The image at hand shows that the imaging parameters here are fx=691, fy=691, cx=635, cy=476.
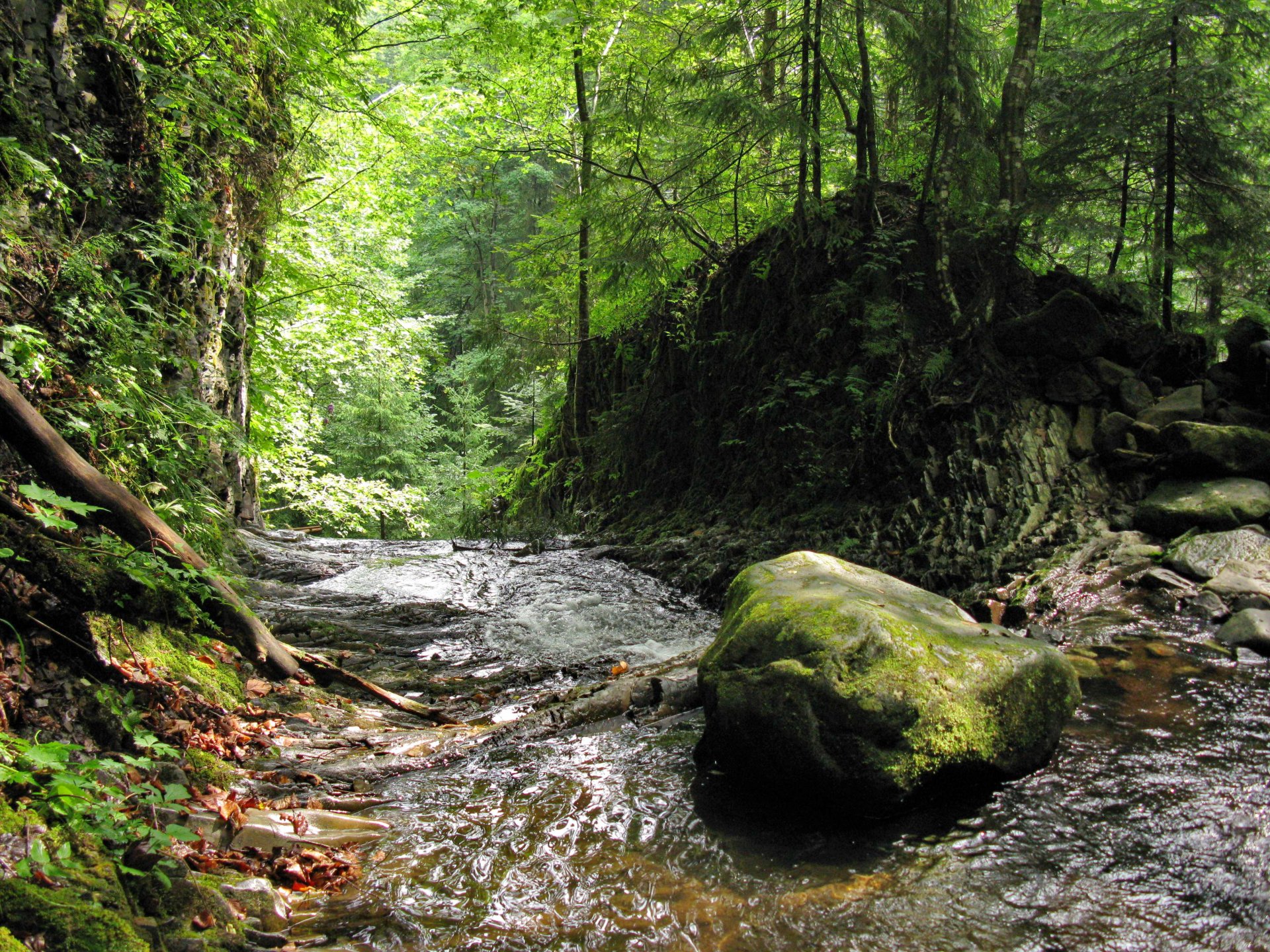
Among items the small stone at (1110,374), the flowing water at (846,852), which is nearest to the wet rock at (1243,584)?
the flowing water at (846,852)

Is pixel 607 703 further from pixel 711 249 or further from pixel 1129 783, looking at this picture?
pixel 711 249

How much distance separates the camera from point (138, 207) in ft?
17.1

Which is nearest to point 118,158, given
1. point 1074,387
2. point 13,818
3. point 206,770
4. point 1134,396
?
point 206,770

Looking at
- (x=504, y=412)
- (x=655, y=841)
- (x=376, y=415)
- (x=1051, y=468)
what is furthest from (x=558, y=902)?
(x=504, y=412)

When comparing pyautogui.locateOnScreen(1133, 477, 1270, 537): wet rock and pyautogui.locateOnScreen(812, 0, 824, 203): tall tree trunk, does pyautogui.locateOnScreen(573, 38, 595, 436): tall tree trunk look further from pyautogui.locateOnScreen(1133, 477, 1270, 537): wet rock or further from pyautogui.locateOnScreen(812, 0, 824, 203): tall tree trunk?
pyautogui.locateOnScreen(1133, 477, 1270, 537): wet rock

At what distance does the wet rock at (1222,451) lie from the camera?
7012mm

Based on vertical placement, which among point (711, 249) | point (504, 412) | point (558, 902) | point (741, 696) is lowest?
point (558, 902)

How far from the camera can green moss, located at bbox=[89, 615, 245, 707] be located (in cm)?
327

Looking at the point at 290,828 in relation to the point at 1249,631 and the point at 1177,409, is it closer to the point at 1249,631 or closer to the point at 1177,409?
the point at 1249,631

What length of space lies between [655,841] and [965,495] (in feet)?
20.0

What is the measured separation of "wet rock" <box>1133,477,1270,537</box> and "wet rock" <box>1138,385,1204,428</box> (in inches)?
38.0

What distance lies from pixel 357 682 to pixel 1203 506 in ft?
25.8

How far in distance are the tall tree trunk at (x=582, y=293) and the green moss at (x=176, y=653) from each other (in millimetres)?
9724

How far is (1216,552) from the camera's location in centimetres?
631
